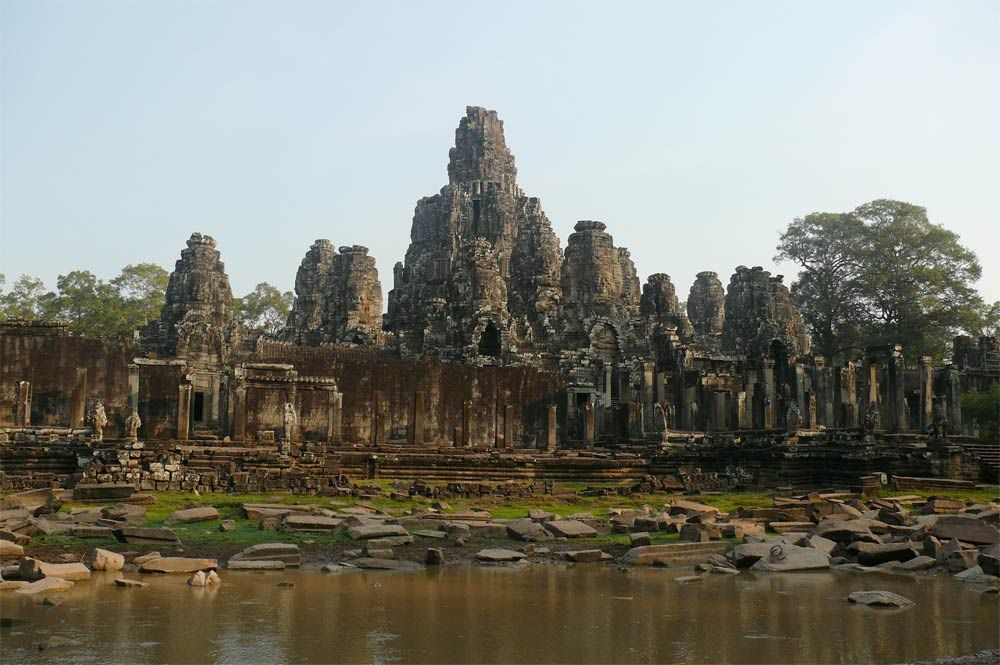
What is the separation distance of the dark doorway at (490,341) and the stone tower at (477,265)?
0.15 ft

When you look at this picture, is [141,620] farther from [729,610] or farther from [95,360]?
[95,360]

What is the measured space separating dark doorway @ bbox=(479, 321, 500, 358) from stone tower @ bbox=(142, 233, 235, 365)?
11.0 metres

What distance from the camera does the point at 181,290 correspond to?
1752 inches

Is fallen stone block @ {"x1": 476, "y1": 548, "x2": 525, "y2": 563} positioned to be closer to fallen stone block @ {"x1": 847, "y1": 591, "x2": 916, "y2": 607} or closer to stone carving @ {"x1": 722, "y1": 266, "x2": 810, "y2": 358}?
fallen stone block @ {"x1": 847, "y1": 591, "x2": 916, "y2": 607}

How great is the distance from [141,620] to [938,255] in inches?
2134

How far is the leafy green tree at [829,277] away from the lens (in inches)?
2190

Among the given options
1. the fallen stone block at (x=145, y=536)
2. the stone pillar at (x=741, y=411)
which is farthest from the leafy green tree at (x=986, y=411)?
the fallen stone block at (x=145, y=536)

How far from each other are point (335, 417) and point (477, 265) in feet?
58.4

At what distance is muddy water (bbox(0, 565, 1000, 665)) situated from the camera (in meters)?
7.58

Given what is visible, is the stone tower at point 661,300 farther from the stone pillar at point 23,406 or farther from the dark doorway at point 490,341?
the stone pillar at point 23,406

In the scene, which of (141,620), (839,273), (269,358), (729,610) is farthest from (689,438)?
(839,273)

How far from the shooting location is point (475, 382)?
105 ft

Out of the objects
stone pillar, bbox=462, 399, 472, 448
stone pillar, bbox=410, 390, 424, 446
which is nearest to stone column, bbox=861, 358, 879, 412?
stone pillar, bbox=462, 399, 472, 448

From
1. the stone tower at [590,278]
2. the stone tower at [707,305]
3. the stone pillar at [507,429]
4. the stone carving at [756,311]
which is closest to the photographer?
the stone pillar at [507,429]
